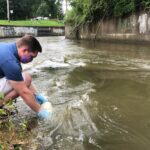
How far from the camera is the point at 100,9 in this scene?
947 inches

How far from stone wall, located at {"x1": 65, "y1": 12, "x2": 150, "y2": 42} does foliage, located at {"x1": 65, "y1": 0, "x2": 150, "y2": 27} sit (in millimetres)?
416

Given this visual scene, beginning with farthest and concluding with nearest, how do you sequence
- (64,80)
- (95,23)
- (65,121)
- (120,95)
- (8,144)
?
(95,23) → (64,80) → (120,95) → (65,121) → (8,144)

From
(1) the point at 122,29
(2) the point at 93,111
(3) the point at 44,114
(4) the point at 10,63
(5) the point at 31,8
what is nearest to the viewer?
(4) the point at 10,63

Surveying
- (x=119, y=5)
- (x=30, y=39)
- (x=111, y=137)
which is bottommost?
(x=111, y=137)

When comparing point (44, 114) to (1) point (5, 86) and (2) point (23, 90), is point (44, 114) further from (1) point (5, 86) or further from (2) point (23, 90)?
(1) point (5, 86)

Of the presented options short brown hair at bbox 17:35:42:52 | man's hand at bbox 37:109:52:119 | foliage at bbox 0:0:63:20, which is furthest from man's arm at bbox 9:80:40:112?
A: foliage at bbox 0:0:63:20

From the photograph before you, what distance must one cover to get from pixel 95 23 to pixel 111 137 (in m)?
21.8

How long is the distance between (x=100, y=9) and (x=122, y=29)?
3120mm

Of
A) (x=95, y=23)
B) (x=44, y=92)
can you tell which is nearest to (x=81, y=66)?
(x=44, y=92)

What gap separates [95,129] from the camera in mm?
4359

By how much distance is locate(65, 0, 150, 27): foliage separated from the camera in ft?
67.9

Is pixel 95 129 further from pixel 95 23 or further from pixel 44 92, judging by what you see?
pixel 95 23

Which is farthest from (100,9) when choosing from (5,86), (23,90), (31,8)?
(31,8)

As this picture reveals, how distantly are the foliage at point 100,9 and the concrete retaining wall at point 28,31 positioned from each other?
878cm
